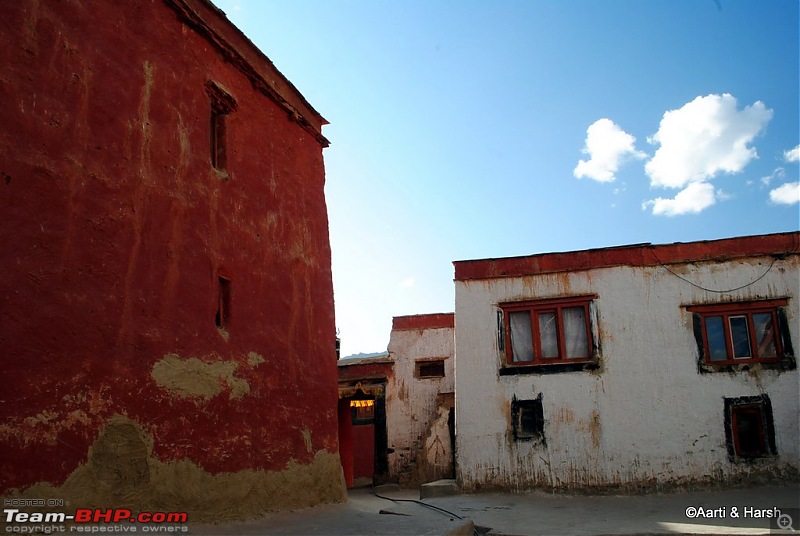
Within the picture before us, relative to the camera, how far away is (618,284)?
1496 cm

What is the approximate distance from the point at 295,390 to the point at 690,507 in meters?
7.37

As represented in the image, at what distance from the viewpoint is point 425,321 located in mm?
24109

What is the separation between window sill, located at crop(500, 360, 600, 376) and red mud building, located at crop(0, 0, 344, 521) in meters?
4.43

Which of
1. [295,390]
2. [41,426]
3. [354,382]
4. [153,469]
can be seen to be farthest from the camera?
[354,382]

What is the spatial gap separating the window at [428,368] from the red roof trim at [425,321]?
48.7 inches

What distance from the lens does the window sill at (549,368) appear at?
48.0 ft

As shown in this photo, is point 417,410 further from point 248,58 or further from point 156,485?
point 156,485

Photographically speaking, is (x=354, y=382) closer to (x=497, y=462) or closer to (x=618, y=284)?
(x=497, y=462)

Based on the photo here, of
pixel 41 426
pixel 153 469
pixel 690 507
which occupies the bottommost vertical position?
pixel 690 507

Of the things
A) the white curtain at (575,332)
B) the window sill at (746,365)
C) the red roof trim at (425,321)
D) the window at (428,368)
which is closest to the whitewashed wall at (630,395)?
the window sill at (746,365)

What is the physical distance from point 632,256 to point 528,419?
429cm

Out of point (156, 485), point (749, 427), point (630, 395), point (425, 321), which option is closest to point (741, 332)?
point (749, 427)

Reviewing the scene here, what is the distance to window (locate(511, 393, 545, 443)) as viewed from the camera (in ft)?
48.0

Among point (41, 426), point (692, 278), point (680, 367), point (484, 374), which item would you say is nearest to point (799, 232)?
point (692, 278)
